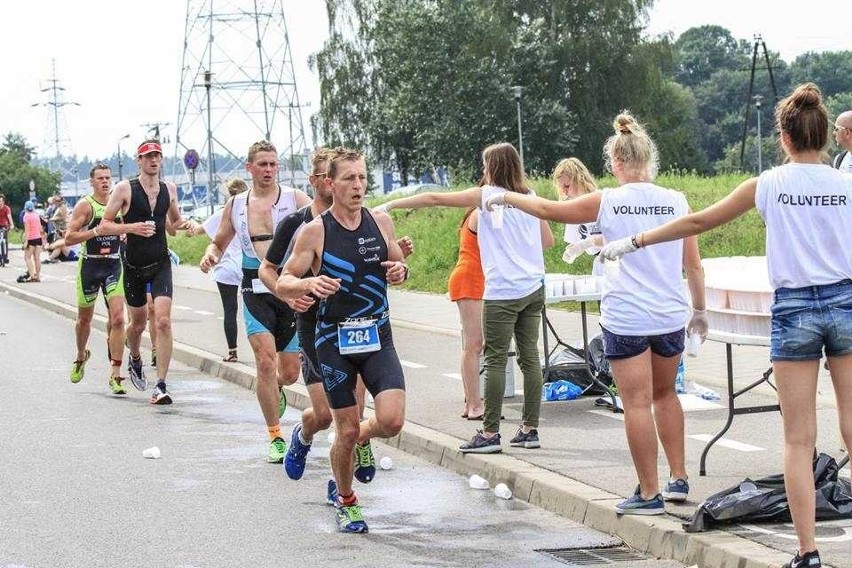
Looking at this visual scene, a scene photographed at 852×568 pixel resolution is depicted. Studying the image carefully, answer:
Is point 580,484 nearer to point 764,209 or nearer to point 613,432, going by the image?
point 613,432

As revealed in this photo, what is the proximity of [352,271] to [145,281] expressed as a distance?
20.2 ft

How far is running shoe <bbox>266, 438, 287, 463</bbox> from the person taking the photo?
9.85 meters

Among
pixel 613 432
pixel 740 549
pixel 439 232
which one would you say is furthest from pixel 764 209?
pixel 439 232

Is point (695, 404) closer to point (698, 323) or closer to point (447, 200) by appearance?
point (447, 200)

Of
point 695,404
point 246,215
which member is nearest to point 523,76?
point 695,404

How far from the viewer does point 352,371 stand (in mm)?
7379

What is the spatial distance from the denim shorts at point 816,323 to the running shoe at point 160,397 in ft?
26.6

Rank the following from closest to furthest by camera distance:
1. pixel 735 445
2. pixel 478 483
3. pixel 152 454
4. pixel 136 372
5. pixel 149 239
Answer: pixel 478 483
pixel 735 445
pixel 152 454
pixel 149 239
pixel 136 372

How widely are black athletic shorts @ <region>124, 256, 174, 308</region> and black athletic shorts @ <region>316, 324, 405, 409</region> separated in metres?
5.80

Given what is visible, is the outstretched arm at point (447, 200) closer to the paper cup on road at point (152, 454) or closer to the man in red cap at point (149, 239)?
the paper cup on road at point (152, 454)

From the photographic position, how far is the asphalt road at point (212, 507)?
7.00 meters

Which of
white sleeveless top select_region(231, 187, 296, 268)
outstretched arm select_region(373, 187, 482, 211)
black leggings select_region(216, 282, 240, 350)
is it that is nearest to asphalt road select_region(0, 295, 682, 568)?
white sleeveless top select_region(231, 187, 296, 268)

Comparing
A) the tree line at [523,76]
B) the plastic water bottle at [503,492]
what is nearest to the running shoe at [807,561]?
the plastic water bottle at [503,492]

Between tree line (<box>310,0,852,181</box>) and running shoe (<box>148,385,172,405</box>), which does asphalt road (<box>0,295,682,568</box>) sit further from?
tree line (<box>310,0,852,181</box>)
